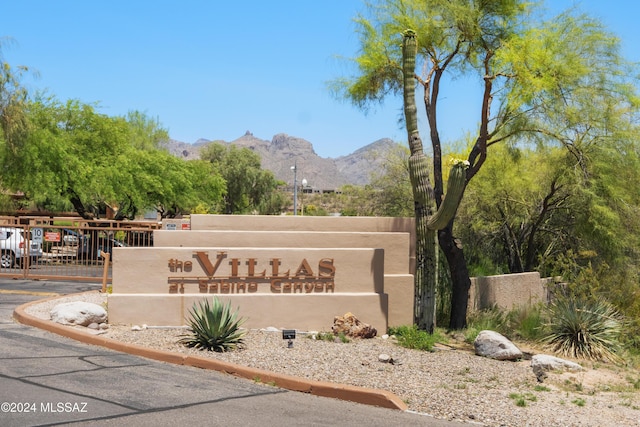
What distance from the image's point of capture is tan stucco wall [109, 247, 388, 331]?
14461mm

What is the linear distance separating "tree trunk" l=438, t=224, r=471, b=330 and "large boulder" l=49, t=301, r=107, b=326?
8.63m

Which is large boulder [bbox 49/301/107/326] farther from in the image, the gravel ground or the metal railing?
the metal railing

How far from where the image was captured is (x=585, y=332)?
616 inches

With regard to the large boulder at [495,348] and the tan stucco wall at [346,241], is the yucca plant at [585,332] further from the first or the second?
the tan stucco wall at [346,241]

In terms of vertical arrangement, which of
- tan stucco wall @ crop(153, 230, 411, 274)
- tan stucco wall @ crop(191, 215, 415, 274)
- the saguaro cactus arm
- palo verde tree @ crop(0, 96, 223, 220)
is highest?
palo verde tree @ crop(0, 96, 223, 220)

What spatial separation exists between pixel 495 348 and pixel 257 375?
17.9ft

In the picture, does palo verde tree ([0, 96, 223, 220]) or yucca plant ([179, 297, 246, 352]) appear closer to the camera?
yucca plant ([179, 297, 246, 352])

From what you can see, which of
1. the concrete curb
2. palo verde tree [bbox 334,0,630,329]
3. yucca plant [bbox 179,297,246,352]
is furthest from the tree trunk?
the concrete curb

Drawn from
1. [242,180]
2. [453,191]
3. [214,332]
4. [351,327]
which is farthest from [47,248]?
[242,180]

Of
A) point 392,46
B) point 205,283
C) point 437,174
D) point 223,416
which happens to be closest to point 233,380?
point 223,416

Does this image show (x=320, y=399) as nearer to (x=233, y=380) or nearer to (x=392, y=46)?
(x=233, y=380)

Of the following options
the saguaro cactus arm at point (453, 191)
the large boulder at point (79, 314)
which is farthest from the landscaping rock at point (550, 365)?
the large boulder at point (79, 314)

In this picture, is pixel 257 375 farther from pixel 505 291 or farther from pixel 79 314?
pixel 505 291

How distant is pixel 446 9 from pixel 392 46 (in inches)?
77.2
